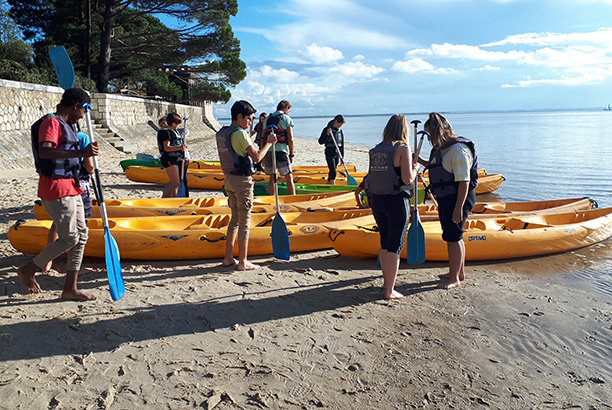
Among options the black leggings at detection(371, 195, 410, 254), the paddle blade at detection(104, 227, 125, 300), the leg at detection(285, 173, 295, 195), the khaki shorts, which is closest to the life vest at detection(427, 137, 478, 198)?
the black leggings at detection(371, 195, 410, 254)

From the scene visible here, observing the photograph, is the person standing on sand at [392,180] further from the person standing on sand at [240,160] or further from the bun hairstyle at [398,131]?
the person standing on sand at [240,160]

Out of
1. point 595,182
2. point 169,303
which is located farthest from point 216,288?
point 595,182

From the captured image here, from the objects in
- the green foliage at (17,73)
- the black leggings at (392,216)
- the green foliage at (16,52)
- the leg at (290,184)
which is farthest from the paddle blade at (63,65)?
the green foliage at (16,52)

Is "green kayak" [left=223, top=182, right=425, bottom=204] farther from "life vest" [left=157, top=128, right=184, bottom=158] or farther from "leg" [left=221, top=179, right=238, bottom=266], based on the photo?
"leg" [left=221, top=179, right=238, bottom=266]

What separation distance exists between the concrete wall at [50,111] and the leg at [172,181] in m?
6.34

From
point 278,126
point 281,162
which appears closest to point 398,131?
point 278,126

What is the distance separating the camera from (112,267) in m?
3.67

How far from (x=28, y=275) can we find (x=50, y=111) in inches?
472

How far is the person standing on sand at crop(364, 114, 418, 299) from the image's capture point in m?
3.56

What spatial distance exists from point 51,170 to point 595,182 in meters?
14.1

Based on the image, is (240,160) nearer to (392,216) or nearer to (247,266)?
(247,266)

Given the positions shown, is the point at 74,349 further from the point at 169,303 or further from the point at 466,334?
the point at 466,334

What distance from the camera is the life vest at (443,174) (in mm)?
3930

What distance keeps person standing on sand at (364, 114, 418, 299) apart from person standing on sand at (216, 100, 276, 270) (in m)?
1.01
